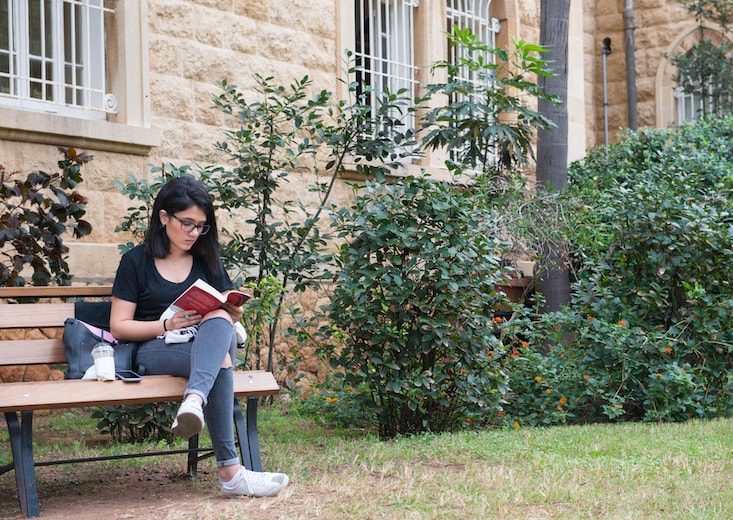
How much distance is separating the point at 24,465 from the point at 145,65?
14.5ft

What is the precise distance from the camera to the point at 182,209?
4.68m

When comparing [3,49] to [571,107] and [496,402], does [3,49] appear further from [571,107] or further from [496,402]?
[571,107]

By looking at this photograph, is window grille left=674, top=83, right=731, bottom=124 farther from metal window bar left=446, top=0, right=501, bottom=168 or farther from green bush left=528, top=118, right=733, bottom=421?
green bush left=528, top=118, right=733, bottom=421

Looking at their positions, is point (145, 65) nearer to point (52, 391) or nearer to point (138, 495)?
point (138, 495)

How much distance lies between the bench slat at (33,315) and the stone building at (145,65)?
2.51 meters

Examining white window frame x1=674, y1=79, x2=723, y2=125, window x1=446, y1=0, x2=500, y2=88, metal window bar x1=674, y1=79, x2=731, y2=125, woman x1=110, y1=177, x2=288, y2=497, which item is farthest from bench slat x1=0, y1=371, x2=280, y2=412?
white window frame x1=674, y1=79, x2=723, y2=125

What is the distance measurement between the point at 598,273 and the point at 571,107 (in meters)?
5.88

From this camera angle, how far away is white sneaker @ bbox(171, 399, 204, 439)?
411 centimetres

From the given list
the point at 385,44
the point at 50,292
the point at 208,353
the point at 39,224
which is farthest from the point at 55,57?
the point at 208,353

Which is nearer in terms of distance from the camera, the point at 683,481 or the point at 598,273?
the point at 683,481

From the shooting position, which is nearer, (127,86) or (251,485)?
(251,485)

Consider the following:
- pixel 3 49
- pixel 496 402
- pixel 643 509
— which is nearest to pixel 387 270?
pixel 496 402

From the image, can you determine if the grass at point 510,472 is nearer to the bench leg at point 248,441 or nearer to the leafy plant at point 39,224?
the bench leg at point 248,441

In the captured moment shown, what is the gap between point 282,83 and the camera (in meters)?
9.06
